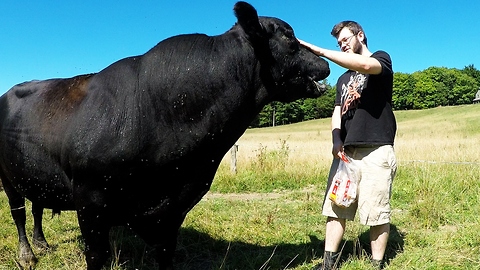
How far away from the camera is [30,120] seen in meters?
3.66

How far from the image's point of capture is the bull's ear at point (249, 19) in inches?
113

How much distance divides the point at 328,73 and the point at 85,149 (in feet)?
6.51

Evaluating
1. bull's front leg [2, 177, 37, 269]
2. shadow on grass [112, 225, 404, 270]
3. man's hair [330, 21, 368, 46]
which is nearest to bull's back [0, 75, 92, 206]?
bull's front leg [2, 177, 37, 269]

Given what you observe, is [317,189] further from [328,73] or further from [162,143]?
[162,143]

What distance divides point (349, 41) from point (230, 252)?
249cm

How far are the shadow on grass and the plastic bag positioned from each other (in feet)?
1.94

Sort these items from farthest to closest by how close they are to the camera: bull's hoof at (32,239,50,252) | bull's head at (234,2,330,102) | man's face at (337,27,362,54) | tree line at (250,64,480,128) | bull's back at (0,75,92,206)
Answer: tree line at (250,64,480,128)
bull's hoof at (32,239,50,252)
man's face at (337,27,362,54)
bull's back at (0,75,92,206)
bull's head at (234,2,330,102)

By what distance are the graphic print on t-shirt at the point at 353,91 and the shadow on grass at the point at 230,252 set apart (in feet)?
4.41

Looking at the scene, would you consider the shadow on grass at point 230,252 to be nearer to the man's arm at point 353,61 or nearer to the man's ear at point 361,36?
the man's arm at point 353,61

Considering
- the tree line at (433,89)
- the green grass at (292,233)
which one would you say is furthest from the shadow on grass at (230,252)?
the tree line at (433,89)

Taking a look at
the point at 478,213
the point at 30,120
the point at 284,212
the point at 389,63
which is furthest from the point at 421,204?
the point at 30,120

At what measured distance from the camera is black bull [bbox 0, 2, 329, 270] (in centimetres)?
297

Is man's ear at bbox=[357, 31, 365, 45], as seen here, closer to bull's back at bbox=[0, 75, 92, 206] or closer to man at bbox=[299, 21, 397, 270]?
man at bbox=[299, 21, 397, 270]

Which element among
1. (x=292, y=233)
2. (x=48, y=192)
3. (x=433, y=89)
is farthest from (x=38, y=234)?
(x=433, y=89)
